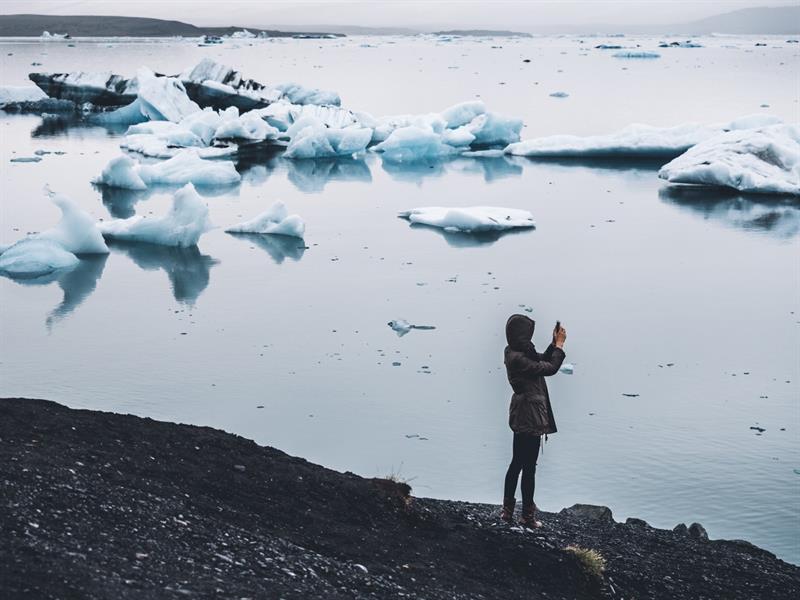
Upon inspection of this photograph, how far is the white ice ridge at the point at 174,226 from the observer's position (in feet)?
50.7

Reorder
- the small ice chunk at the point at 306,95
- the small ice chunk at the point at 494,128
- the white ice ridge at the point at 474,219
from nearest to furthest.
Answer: the white ice ridge at the point at 474,219 < the small ice chunk at the point at 494,128 < the small ice chunk at the point at 306,95

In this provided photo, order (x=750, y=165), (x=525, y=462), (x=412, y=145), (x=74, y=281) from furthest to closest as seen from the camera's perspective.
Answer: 1. (x=412, y=145)
2. (x=750, y=165)
3. (x=74, y=281)
4. (x=525, y=462)

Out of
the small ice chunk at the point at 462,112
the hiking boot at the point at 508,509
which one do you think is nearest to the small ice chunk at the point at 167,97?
the small ice chunk at the point at 462,112

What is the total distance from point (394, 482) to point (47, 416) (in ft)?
6.68

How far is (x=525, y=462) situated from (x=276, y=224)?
1150cm

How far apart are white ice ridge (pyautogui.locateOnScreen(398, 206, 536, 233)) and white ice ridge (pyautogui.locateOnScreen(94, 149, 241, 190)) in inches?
223

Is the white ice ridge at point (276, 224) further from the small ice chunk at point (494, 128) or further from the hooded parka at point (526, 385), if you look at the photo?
the small ice chunk at point (494, 128)

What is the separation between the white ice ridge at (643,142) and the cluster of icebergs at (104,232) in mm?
10905

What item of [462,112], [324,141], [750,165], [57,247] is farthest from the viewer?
[462,112]

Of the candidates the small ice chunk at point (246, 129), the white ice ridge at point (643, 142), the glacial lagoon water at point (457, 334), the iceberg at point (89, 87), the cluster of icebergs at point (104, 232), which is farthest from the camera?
the iceberg at point (89, 87)

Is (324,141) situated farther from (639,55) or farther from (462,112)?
(639,55)

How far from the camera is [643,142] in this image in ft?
81.9

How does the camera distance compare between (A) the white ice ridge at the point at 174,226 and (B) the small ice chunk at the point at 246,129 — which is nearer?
(A) the white ice ridge at the point at 174,226

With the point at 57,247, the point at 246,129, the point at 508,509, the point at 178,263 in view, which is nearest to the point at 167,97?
the point at 246,129
